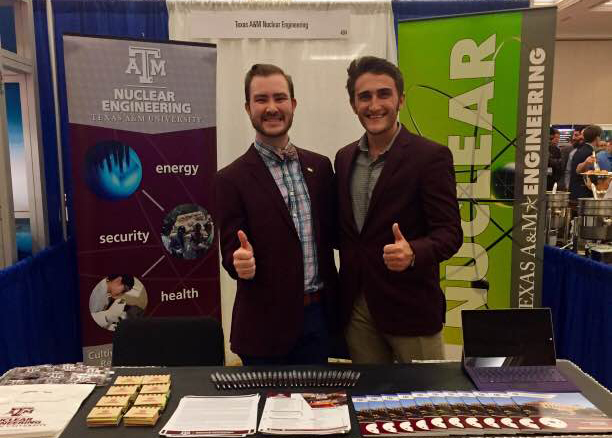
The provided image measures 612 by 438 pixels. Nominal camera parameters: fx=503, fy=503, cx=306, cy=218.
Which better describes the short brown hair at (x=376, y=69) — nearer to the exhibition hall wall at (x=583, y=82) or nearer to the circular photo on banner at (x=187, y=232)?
the circular photo on banner at (x=187, y=232)

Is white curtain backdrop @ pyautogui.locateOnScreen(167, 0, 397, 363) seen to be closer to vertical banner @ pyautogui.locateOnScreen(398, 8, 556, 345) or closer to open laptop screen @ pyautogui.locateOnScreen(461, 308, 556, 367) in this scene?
vertical banner @ pyautogui.locateOnScreen(398, 8, 556, 345)

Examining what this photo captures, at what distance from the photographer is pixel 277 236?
178 centimetres

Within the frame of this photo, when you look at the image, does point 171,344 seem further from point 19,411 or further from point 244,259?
point 19,411

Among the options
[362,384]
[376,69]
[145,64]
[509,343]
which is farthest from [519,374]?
[145,64]

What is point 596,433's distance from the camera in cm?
109

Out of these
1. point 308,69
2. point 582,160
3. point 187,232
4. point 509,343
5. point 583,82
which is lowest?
point 509,343

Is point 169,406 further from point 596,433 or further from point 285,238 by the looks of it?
point 596,433

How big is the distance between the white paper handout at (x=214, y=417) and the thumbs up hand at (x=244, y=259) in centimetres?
46

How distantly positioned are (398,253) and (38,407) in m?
1.06

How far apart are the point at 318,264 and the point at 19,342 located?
1.62 m

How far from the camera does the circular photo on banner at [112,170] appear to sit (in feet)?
9.29

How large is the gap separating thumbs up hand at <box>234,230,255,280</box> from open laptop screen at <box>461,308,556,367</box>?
0.68m

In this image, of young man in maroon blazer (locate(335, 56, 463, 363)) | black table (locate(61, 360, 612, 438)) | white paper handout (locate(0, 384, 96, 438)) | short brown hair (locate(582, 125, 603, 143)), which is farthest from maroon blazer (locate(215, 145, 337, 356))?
short brown hair (locate(582, 125, 603, 143))

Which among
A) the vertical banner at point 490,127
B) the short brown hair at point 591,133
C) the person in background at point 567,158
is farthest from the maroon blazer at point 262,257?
the person in background at point 567,158
